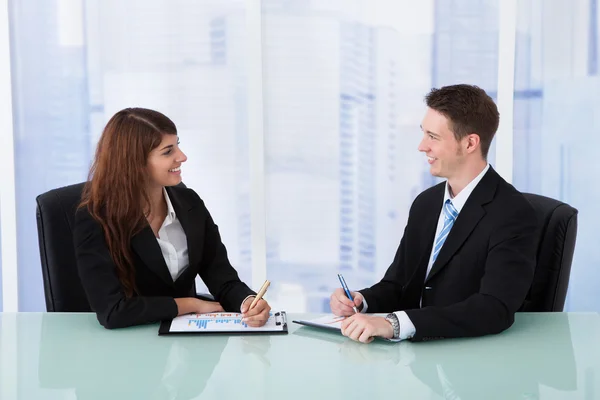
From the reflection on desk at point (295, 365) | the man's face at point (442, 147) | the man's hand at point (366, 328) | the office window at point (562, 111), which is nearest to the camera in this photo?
the reflection on desk at point (295, 365)

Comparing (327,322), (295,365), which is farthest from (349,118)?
(295,365)

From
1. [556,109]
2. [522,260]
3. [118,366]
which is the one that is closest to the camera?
[118,366]

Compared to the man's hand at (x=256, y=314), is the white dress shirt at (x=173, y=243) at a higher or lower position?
higher

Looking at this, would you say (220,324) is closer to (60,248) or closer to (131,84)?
(60,248)

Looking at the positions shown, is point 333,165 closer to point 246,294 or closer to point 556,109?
point 556,109

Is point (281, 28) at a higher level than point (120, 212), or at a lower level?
higher

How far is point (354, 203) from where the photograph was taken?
14.2 ft

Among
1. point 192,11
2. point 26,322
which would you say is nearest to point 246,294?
point 26,322

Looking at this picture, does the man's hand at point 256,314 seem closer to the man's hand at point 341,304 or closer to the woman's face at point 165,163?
the man's hand at point 341,304

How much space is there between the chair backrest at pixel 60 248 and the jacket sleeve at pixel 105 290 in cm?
23

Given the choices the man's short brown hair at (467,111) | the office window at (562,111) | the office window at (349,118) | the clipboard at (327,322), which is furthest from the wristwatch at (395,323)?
the office window at (562,111)

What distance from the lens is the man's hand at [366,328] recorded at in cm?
199

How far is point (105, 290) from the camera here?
2.29m

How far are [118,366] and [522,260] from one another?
3.80ft
